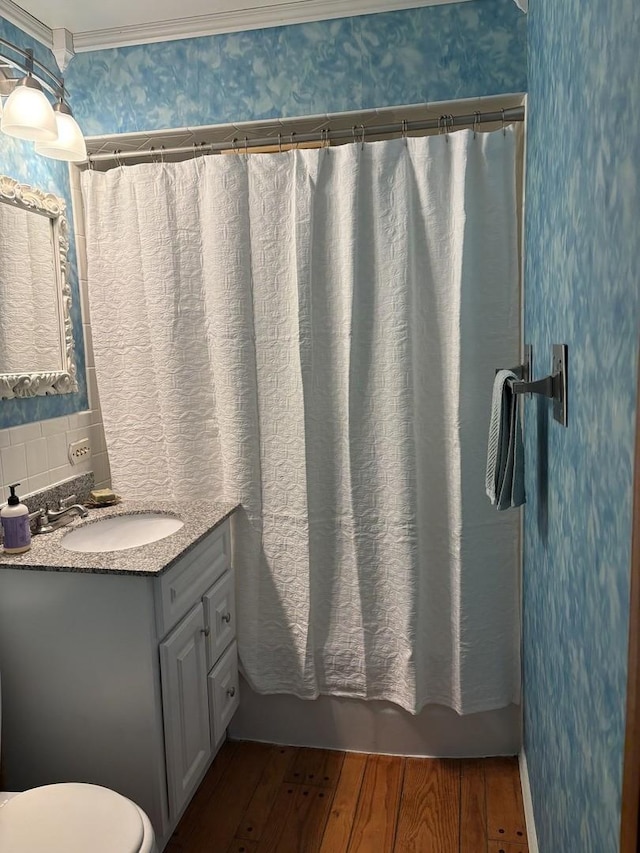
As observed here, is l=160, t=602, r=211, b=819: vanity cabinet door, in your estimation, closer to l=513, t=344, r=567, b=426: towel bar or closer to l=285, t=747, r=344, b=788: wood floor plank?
l=285, t=747, r=344, b=788: wood floor plank

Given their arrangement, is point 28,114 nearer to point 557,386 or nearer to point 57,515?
point 57,515

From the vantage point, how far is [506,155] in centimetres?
211

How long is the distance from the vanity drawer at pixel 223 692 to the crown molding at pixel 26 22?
2091 mm

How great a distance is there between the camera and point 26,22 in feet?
7.05

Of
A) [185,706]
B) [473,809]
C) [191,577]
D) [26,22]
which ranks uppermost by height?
[26,22]

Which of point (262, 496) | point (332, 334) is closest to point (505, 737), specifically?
point (262, 496)

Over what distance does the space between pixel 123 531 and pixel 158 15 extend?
1.67 meters

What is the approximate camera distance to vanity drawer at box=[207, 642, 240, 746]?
2.15 metres

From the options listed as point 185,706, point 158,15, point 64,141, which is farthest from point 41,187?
point 185,706

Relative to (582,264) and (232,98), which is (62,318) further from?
(582,264)

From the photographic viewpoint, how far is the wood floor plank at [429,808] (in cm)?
199

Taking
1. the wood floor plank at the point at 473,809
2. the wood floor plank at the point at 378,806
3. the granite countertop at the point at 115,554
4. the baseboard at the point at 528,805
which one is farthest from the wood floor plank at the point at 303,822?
the granite countertop at the point at 115,554

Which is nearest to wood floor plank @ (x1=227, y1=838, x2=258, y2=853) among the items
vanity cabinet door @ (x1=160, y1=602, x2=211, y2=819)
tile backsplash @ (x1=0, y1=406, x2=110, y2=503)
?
vanity cabinet door @ (x1=160, y1=602, x2=211, y2=819)

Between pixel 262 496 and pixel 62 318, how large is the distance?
899 millimetres
